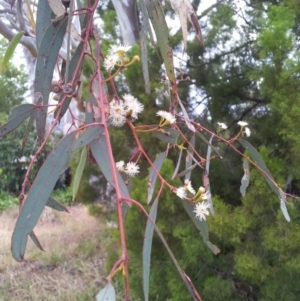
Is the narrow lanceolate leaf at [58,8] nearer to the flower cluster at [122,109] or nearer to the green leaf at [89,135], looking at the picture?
the flower cluster at [122,109]

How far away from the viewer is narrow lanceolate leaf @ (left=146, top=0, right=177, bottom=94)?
77 cm

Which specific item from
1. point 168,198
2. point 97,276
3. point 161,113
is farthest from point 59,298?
point 161,113

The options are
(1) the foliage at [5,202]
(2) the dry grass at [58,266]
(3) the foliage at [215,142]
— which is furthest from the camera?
(1) the foliage at [5,202]

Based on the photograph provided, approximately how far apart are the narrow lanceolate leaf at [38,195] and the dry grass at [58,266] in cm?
203

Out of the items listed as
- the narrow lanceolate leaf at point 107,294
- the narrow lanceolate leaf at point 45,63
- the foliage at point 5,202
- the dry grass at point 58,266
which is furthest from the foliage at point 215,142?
the foliage at point 5,202

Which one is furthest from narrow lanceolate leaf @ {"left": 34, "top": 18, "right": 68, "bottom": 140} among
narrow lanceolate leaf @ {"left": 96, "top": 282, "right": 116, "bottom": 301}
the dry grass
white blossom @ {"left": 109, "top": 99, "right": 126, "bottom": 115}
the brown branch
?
the brown branch

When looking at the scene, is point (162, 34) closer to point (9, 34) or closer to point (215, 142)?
point (215, 142)

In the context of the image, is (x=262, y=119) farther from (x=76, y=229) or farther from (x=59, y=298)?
(x=76, y=229)

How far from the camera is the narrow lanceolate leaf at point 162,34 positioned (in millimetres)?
765

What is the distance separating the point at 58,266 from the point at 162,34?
97.7 inches

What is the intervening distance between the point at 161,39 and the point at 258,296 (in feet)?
4.52

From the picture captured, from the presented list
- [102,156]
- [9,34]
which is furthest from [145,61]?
[9,34]

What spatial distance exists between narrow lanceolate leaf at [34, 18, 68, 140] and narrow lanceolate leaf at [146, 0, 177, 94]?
156 millimetres

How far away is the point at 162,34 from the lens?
78 cm
